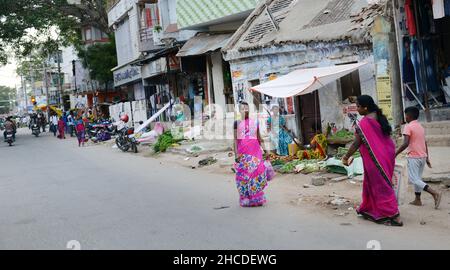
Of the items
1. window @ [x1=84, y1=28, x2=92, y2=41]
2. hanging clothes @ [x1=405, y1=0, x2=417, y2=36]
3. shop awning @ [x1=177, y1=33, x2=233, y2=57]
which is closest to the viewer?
hanging clothes @ [x1=405, y1=0, x2=417, y2=36]

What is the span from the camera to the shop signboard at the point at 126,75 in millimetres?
31711

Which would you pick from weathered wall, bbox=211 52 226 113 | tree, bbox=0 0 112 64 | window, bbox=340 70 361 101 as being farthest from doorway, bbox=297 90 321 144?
tree, bbox=0 0 112 64

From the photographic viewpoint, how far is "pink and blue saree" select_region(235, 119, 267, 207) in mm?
7918

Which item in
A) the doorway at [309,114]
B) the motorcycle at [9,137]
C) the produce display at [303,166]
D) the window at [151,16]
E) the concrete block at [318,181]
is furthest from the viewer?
the motorcycle at [9,137]

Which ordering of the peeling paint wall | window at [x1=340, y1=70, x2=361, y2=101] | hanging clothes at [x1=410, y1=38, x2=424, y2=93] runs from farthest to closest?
window at [x1=340, y1=70, x2=361, y2=101]
the peeling paint wall
hanging clothes at [x1=410, y1=38, x2=424, y2=93]

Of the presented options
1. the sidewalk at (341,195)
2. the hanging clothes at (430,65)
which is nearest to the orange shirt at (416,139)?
the sidewalk at (341,195)

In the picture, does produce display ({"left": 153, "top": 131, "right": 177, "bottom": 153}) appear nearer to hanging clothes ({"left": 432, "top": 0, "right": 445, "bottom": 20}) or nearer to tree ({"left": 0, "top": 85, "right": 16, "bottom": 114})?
hanging clothes ({"left": 432, "top": 0, "right": 445, "bottom": 20})

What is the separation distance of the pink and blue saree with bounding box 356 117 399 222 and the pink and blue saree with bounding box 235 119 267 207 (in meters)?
2.02

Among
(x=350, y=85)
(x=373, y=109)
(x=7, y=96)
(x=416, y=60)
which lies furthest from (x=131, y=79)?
(x=7, y=96)

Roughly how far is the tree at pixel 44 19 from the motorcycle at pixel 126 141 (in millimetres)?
17159

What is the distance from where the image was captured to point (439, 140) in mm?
10625

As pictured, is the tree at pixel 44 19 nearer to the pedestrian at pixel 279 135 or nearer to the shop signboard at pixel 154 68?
the shop signboard at pixel 154 68

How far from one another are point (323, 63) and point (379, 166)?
7.26m

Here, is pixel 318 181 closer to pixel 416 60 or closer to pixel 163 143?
pixel 416 60
